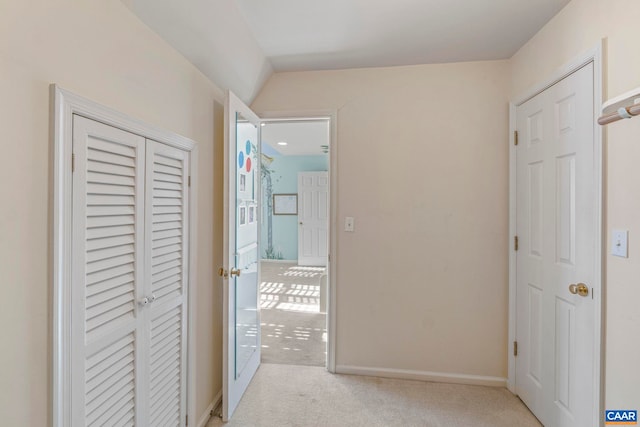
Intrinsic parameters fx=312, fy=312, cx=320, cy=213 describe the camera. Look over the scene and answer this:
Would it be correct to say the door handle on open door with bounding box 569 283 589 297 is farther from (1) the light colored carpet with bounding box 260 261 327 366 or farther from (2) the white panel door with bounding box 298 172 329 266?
(2) the white panel door with bounding box 298 172 329 266

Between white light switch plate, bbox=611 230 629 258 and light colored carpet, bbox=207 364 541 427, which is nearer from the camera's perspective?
white light switch plate, bbox=611 230 629 258

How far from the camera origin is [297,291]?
4828 mm

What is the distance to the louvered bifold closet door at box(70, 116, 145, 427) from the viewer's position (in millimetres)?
1036

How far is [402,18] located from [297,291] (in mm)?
3897

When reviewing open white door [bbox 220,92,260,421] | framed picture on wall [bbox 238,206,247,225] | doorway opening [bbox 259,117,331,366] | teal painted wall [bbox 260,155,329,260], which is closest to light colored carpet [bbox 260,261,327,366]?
doorway opening [bbox 259,117,331,366]

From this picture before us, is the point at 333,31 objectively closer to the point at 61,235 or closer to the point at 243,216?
the point at 243,216

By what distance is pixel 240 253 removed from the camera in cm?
218

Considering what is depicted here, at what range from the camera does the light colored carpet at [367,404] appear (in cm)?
195

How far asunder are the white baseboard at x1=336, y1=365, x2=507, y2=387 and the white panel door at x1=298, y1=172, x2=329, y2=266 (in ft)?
14.0

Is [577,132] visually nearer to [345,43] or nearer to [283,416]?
[345,43]

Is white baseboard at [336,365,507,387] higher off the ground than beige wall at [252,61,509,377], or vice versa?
beige wall at [252,61,509,377]

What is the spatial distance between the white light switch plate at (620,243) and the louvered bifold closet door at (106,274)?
81.5 inches

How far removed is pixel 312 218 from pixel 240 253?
4674mm

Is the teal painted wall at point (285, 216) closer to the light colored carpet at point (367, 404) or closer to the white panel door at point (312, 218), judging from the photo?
the white panel door at point (312, 218)
